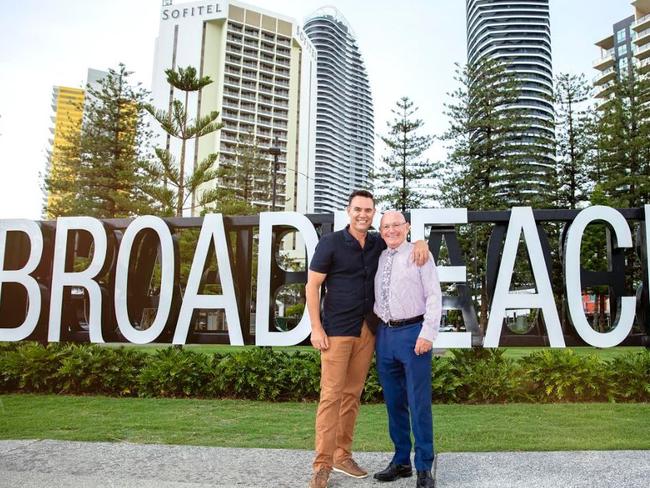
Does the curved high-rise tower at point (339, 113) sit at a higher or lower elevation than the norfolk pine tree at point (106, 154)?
higher

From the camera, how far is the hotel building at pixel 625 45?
56.6 m

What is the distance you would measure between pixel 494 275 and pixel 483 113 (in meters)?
21.8

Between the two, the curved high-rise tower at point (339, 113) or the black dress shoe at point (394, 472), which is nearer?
the black dress shoe at point (394, 472)

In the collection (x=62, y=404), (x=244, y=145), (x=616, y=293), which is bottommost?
(x=62, y=404)

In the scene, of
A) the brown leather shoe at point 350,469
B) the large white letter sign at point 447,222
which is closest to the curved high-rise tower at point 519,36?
the large white letter sign at point 447,222

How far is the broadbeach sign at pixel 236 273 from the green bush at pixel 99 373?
27 cm

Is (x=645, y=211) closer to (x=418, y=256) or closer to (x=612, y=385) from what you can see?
(x=612, y=385)

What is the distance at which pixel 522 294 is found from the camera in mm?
6164

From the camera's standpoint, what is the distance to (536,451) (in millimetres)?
3713

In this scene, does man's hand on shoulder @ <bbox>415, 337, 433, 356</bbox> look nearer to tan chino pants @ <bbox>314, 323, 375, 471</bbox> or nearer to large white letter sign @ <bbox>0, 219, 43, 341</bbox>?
tan chino pants @ <bbox>314, 323, 375, 471</bbox>

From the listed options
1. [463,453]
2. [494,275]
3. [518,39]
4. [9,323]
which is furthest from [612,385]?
[518,39]

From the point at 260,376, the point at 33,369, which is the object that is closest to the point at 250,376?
the point at 260,376

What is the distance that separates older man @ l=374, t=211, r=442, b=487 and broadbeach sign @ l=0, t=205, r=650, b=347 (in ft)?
9.77

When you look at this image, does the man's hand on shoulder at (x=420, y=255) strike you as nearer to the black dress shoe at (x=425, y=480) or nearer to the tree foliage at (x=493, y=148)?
the black dress shoe at (x=425, y=480)
